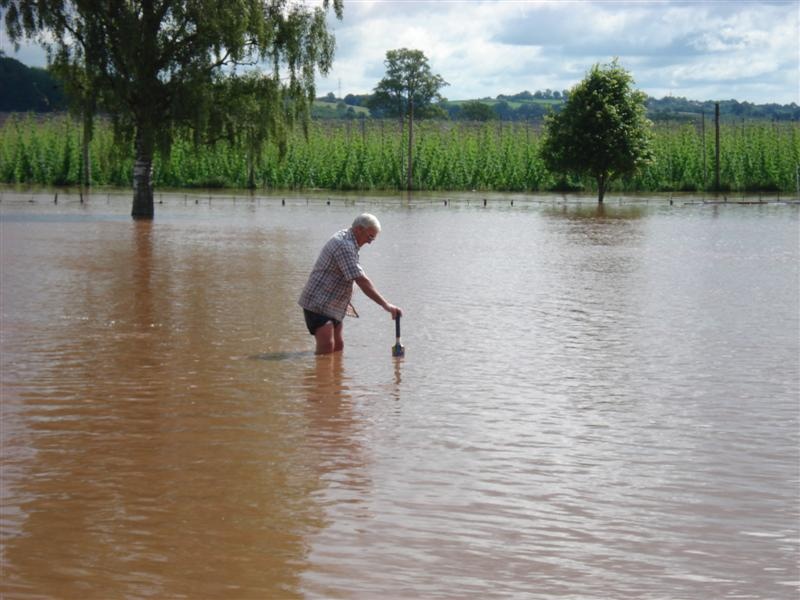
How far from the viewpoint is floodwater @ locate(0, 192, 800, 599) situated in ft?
20.7

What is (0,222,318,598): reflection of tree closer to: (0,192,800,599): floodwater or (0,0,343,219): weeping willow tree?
(0,192,800,599): floodwater

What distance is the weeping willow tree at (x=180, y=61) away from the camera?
130ft

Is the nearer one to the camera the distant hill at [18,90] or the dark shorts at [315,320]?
the dark shorts at [315,320]

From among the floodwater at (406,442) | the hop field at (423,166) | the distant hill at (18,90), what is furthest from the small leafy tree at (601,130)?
the distant hill at (18,90)

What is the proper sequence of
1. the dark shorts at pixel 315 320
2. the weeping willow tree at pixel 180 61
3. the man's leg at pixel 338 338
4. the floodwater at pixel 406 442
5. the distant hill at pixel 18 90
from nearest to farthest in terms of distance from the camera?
1. the floodwater at pixel 406 442
2. the dark shorts at pixel 315 320
3. the man's leg at pixel 338 338
4. the weeping willow tree at pixel 180 61
5. the distant hill at pixel 18 90

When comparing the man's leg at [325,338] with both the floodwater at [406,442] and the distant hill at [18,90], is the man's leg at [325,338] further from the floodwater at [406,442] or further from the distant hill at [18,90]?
the distant hill at [18,90]

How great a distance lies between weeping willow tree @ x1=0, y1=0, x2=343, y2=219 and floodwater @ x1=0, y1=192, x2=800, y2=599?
2031 cm

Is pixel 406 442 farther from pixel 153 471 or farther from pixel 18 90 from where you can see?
pixel 18 90

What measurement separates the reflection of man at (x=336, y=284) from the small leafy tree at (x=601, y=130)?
44.9 m

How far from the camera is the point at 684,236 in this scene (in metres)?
34.5

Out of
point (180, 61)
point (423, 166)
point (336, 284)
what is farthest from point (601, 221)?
point (423, 166)

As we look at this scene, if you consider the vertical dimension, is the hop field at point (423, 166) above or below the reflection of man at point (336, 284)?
above

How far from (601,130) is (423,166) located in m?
22.7

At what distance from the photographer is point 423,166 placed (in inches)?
3068
